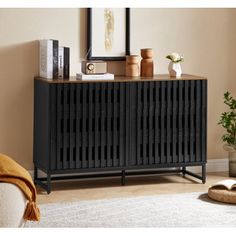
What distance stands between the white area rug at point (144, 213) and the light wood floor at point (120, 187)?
19 cm

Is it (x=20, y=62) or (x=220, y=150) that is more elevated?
(x=20, y=62)

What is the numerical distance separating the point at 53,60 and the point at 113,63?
610 mm

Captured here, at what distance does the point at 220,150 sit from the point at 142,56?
45.8 inches

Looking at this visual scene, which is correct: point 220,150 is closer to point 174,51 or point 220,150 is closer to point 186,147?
point 186,147

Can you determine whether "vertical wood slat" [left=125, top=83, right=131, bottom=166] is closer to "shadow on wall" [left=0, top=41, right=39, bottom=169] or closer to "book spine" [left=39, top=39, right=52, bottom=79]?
"book spine" [left=39, top=39, right=52, bottom=79]

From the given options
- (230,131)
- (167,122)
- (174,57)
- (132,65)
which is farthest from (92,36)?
(230,131)

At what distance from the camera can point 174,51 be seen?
4.71 metres

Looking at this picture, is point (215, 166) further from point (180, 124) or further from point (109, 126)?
point (109, 126)

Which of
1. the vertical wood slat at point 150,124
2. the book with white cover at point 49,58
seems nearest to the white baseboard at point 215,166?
the vertical wood slat at point 150,124

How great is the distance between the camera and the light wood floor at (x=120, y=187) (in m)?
4.07

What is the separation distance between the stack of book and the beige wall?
0.46 feet

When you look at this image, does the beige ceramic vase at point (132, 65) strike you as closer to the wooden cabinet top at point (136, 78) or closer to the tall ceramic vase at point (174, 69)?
the wooden cabinet top at point (136, 78)

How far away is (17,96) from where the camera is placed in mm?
4328
